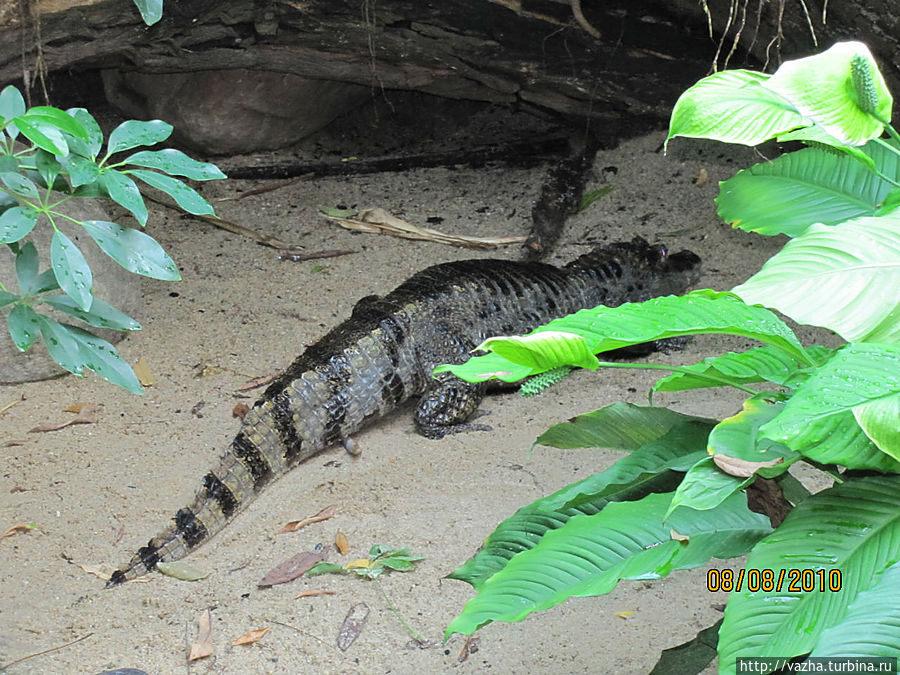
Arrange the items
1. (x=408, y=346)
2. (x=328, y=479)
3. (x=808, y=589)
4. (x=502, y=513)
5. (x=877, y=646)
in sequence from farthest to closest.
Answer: (x=408, y=346) → (x=328, y=479) → (x=502, y=513) → (x=808, y=589) → (x=877, y=646)

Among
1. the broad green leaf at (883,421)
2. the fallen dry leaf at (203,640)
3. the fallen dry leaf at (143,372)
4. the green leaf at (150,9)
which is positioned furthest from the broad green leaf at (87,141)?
the fallen dry leaf at (143,372)

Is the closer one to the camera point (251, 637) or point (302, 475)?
point (251, 637)

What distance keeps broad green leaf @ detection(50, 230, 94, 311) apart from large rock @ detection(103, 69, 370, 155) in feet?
13.2

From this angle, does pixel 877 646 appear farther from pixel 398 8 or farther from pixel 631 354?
pixel 398 8

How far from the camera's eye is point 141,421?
140 inches

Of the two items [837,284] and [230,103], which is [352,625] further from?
[230,103]

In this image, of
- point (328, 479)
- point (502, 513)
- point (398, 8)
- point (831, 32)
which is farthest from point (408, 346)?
point (831, 32)

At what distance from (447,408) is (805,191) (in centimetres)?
195

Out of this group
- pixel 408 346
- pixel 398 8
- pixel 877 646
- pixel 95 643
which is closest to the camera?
pixel 877 646

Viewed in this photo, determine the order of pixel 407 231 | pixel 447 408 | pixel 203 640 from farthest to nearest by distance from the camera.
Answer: pixel 407 231 < pixel 447 408 < pixel 203 640

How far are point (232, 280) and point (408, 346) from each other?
1258 millimetres

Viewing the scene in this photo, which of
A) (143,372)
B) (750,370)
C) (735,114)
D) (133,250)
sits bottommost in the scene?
(143,372)

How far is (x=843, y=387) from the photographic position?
53.1 inches

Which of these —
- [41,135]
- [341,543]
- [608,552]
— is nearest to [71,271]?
[41,135]
